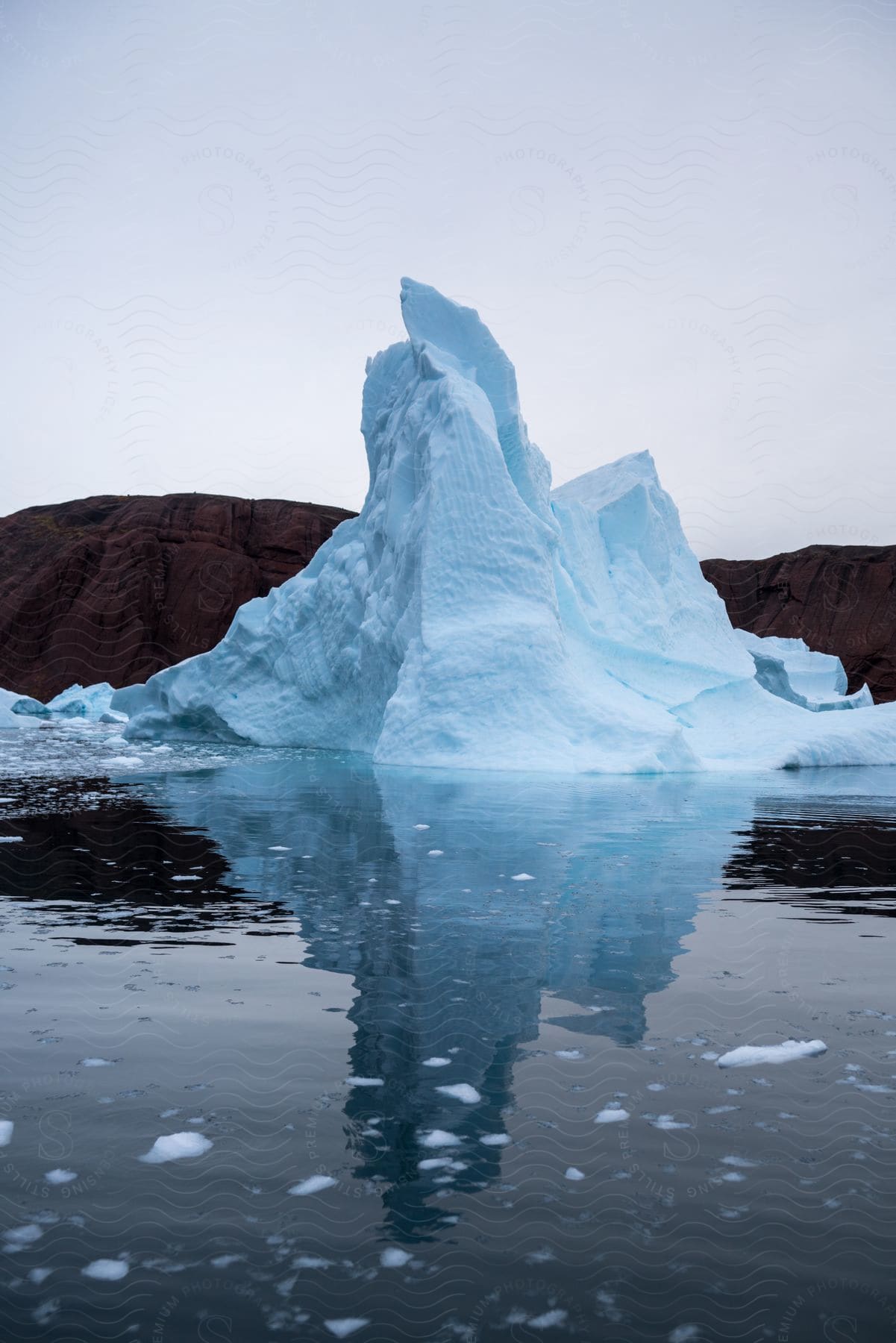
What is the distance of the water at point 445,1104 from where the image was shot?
148 cm

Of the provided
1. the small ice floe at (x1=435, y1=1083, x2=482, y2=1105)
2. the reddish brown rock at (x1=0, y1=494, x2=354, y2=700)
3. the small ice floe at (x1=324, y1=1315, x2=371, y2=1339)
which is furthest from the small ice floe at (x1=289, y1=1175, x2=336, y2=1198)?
the reddish brown rock at (x1=0, y1=494, x2=354, y2=700)

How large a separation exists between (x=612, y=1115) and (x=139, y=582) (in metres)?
45.0

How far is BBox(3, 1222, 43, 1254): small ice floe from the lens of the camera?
Answer: 1592mm

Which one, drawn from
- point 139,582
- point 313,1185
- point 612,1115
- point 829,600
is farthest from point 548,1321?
point 829,600

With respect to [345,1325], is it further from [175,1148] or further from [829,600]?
[829,600]

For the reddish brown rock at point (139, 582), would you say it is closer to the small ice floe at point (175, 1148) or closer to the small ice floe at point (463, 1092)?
the small ice floe at point (463, 1092)

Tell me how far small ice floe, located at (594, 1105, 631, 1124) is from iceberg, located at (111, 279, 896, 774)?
9.24 metres

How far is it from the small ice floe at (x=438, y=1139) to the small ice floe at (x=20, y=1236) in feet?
2.30

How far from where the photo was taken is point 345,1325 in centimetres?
142

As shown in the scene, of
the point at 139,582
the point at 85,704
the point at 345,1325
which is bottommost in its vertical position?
the point at 345,1325

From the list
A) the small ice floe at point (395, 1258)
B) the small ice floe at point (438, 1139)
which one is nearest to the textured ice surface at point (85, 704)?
the small ice floe at point (438, 1139)

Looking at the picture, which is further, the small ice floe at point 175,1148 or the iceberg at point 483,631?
the iceberg at point 483,631

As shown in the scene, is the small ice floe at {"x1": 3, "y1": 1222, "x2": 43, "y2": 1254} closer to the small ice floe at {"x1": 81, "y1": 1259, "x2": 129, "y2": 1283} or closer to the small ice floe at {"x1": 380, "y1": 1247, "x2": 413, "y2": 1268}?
the small ice floe at {"x1": 81, "y1": 1259, "x2": 129, "y2": 1283}

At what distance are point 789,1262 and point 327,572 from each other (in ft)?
50.1
